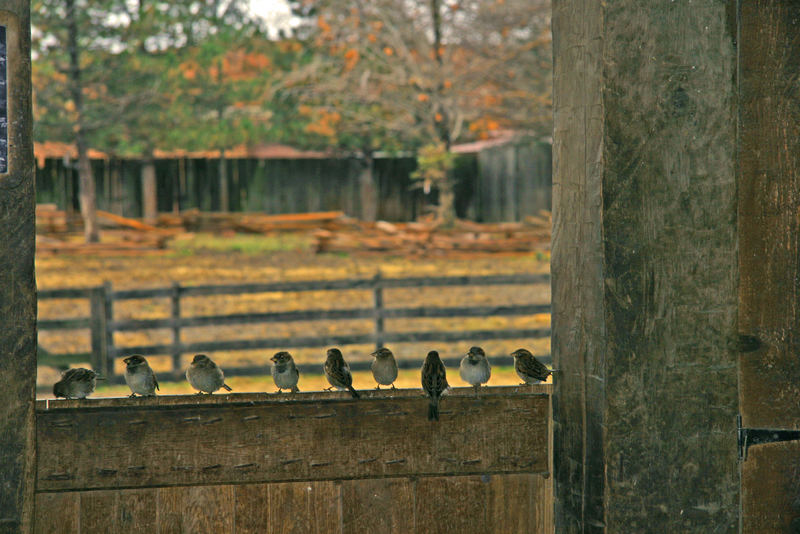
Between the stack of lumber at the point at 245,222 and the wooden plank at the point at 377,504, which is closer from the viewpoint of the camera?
the wooden plank at the point at 377,504

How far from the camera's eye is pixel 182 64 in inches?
1320

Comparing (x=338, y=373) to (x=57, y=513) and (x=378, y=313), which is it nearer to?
(x=57, y=513)

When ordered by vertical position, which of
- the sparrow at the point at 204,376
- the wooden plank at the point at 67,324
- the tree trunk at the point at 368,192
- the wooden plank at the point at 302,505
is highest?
the tree trunk at the point at 368,192

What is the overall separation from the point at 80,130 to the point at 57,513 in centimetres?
3057

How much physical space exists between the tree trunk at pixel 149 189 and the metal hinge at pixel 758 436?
37502 millimetres

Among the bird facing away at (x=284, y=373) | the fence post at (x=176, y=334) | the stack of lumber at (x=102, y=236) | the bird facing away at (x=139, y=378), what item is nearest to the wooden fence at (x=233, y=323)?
the fence post at (x=176, y=334)

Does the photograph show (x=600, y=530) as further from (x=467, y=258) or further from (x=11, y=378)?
(x=467, y=258)

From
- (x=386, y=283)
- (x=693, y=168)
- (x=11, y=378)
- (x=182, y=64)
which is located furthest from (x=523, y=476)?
(x=182, y=64)

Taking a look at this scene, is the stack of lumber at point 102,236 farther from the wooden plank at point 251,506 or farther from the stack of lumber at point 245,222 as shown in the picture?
the wooden plank at point 251,506

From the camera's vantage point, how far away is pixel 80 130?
31281 millimetres

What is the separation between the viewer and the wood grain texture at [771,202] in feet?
8.56

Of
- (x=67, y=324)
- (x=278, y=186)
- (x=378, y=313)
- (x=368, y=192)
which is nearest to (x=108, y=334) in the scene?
(x=67, y=324)

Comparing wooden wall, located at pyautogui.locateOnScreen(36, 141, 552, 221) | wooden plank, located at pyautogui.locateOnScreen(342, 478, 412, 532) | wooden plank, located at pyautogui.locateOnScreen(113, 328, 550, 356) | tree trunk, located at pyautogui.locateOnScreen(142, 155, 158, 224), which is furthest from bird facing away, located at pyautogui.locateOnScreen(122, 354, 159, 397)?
tree trunk, located at pyautogui.locateOnScreen(142, 155, 158, 224)

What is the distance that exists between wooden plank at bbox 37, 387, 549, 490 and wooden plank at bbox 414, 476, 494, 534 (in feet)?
0.23
